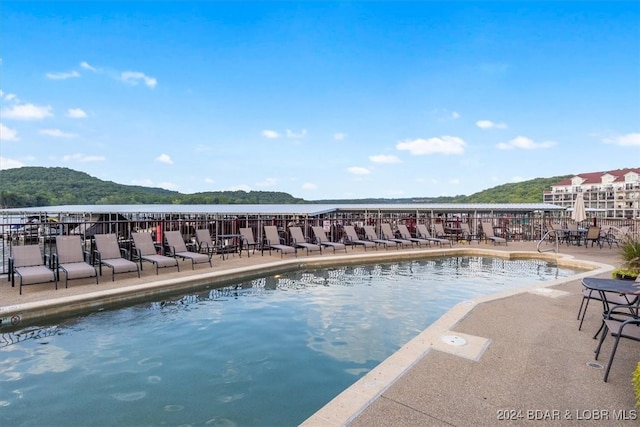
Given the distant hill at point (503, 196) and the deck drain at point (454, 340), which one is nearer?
the deck drain at point (454, 340)

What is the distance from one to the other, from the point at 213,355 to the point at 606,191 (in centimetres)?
9035

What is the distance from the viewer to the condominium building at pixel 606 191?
67125 mm

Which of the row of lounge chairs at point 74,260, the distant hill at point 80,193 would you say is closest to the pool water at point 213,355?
the row of lounge chairs at point 74,260

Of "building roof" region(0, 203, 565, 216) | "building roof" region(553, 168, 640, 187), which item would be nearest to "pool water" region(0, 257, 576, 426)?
"building roof" region(0, 203, 565, 216)

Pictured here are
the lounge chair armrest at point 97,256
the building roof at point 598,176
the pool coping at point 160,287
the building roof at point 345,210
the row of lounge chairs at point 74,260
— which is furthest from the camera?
the building roof at point 598,176

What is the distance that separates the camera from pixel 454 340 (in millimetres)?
3691

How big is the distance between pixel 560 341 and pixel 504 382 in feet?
4.40

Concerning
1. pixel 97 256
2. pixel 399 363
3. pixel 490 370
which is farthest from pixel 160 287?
pixel 490 370

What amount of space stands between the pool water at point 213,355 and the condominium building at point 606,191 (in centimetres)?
7031

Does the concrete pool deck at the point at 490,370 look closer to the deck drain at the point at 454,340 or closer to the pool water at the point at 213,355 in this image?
the deck drain at the point at 454,340

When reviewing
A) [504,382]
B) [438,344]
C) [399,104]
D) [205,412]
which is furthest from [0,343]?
[399,104]

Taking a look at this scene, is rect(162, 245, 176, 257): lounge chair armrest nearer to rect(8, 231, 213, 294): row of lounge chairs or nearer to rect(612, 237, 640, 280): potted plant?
rect(8, 231, 213, 294): row of lounge chairs

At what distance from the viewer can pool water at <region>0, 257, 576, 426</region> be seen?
296 centimetres

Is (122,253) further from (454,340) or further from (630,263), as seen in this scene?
(630,263)
